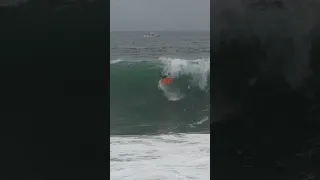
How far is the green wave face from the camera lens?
14.2 meters

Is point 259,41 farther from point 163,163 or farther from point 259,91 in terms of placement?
point 163,163

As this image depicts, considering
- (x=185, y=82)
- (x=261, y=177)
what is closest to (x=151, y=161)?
(x=261, y=177)

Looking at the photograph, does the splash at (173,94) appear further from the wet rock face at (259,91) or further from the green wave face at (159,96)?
the wet rock face at (259,91)

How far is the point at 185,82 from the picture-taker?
48.9ft

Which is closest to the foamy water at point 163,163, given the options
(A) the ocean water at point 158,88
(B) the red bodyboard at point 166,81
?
(A) the ocean water at point 158,88

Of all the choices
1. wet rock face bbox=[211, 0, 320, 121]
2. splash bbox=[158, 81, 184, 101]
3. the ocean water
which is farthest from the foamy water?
splash bbox=[158, 81, 184, 101]

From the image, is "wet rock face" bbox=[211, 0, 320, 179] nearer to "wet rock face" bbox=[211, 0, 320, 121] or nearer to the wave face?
"wet rock face" bbox=[211, 0, 320, 121]

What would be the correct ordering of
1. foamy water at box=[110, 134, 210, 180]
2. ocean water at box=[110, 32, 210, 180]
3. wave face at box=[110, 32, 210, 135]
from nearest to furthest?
foamy water at box=[110, 134, 210, 180] < ocean water at box=[110, 32, 210, 180] < wave face at box=[110, 32, 210, 135]

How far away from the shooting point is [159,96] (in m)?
15.0

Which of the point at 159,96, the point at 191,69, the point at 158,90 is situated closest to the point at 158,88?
the point at 158,90

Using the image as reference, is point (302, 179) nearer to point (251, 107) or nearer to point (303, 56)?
point (251, 107)

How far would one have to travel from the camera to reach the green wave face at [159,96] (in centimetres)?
1425
